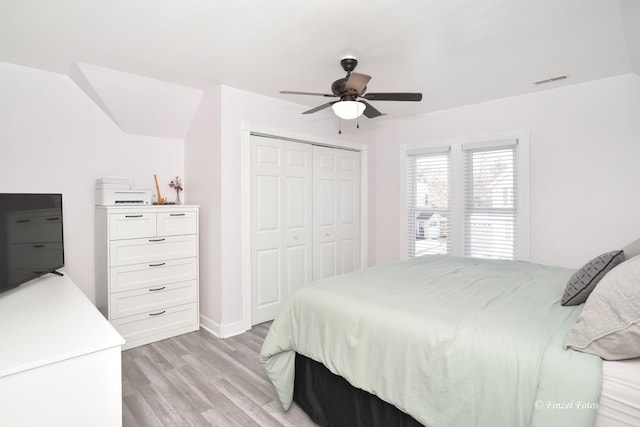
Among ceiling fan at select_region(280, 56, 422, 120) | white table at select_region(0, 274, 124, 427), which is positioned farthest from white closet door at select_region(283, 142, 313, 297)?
white table at select_region(0, 274, 124, 427)

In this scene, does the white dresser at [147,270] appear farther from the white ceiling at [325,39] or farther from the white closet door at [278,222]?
Answer: the white ceiling at [325,39]

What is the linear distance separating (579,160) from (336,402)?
3.17 metres

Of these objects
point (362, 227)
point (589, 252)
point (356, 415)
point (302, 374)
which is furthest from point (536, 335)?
point (362, 227)

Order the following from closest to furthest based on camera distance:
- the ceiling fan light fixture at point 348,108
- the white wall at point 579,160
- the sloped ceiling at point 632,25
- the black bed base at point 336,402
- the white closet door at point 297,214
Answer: the black bed base at point 336,402 → the sloped ceiling at point 632,25 → the ceiling fan light fixture at point 348,108 → the white wall at point 579,160 → the white closet door at point 297,214

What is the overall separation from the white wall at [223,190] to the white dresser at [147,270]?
0.54 feet

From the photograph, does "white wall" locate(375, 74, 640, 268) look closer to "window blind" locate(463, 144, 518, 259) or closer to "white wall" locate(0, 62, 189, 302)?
"window blind" locate(463, 144, 518, 259)

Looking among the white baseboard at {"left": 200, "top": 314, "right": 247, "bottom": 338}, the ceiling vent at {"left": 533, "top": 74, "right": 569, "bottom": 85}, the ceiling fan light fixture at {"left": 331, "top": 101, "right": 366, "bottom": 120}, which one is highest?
the ceiling vent at {"left": 533, "top": 74, "right": 569, "bottom": 85}

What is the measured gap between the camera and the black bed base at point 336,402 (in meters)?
1.59

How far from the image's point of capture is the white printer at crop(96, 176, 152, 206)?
3004mm

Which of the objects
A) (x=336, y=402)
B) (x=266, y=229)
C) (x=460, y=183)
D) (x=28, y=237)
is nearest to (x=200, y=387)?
(x=336, y=402)

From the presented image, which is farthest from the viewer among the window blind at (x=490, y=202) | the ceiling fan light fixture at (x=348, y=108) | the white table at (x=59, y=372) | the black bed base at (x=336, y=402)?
the window blind at (x=490, y=202)

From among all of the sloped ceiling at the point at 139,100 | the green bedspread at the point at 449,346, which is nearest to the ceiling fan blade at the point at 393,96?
the green bedspread at the point at 449,346

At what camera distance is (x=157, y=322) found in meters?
3.13

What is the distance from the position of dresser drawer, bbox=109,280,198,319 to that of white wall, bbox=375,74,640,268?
3.56 meters
